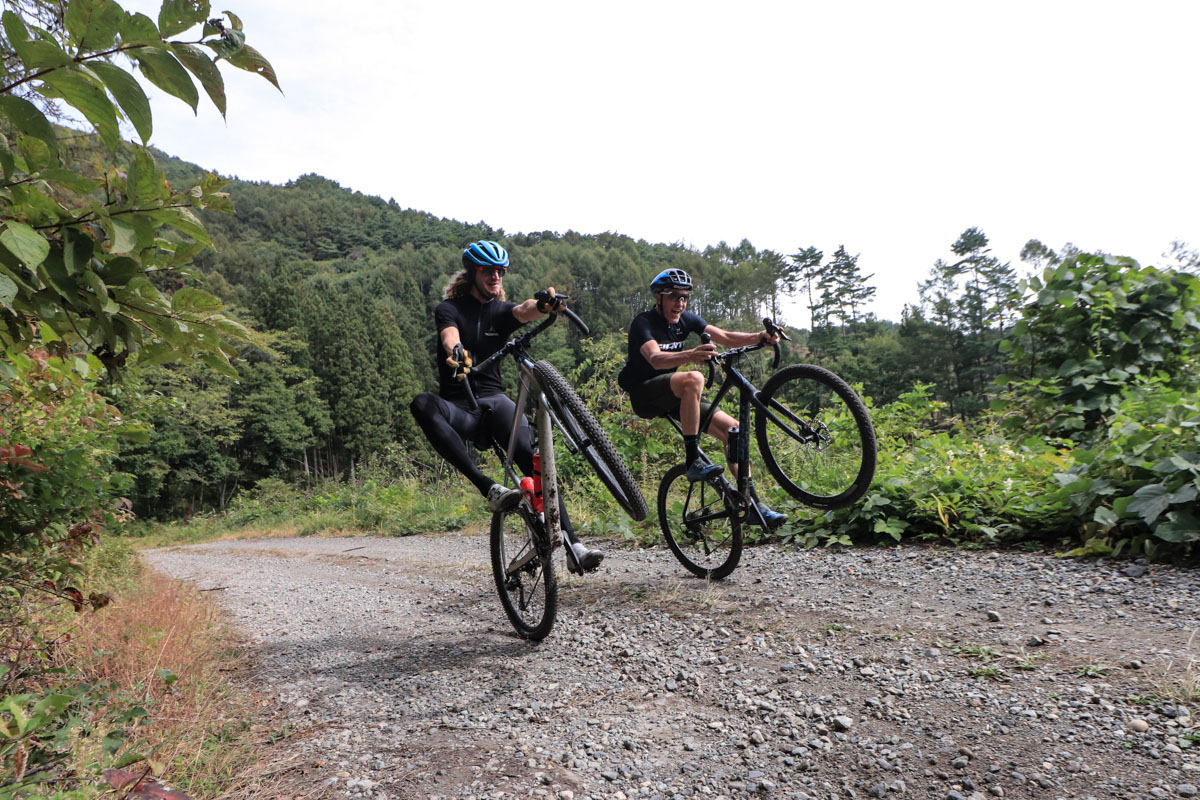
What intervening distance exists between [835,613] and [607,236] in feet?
402

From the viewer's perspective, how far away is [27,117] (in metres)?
1.02

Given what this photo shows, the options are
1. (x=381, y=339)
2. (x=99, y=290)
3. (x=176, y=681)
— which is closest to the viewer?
(x=99, y=290)

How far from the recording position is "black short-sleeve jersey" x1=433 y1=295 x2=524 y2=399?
451 cm

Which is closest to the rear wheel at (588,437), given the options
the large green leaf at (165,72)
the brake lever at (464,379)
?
the brake lever at (464,379)

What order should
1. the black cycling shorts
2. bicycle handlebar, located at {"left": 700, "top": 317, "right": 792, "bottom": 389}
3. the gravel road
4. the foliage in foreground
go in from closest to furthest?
1. the foliage in foreground
2. the gravel road
3. bicycle handlebar, located at {"left": 700, "top": 317, "right": 792, "bottom": 389}
4. the black cycling shorts

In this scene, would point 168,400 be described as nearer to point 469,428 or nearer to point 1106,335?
point 469,428

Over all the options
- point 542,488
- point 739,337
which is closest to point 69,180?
point 542,488

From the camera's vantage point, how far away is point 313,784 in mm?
2330

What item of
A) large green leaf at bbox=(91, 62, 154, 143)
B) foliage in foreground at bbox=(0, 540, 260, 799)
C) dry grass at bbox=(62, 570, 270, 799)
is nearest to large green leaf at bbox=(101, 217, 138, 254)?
large green leaf at bbox=(91, 62, 154, 143)

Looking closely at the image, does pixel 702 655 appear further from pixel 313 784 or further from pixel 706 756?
pixel 313 784

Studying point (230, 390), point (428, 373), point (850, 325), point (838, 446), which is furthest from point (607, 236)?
point (838, 446)

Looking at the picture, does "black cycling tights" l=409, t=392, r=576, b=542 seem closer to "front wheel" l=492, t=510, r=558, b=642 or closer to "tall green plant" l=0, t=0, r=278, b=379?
"front wheel" l=492, t=510, r=558, b=642

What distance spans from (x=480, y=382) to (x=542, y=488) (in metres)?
1.14

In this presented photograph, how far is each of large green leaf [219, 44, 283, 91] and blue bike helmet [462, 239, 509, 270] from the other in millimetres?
3330
